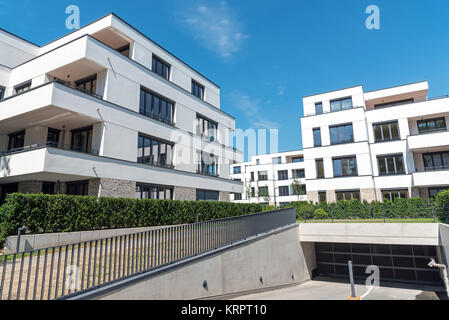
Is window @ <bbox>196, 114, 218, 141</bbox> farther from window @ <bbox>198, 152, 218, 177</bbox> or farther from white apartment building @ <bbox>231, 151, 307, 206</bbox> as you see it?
white apartment building @ <bbox>231, 151, 307, 206</bbox>

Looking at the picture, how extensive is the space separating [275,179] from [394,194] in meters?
29.1

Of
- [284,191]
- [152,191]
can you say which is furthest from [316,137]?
[284,191]

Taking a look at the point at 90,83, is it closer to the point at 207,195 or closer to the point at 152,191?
the point at 152,191

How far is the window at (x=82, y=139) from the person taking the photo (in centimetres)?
1792

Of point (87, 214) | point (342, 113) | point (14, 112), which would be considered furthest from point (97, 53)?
point (342, 113)

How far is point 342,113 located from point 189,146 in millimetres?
17815

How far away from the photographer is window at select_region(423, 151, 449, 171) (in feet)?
86.1

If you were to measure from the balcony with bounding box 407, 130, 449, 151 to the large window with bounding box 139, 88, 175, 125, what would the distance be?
22200 mm

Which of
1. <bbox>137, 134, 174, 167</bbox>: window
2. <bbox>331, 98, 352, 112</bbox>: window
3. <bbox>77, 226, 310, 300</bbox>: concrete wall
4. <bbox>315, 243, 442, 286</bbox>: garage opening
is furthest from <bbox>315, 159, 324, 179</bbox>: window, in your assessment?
<bbox>137, 134, 174, 167</bbox>: window

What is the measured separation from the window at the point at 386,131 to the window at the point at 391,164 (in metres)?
1.93

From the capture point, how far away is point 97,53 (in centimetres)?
1702

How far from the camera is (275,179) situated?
55.9 meters

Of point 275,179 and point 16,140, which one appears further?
point 275,179
